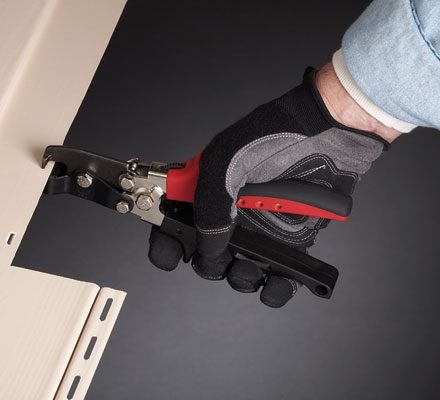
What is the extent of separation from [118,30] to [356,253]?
85 centimetres

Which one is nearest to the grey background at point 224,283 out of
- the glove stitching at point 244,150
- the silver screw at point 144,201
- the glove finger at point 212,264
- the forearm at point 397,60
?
the glove finger at point 212,264

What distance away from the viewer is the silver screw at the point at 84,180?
4.06 feet

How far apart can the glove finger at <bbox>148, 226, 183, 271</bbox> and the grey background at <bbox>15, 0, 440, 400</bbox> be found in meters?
0.63


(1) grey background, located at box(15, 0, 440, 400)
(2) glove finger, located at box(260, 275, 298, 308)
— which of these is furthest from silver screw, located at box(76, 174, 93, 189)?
(1) grey background, located at box(15, 0, 440, 400)

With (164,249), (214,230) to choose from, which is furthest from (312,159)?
(164,249)

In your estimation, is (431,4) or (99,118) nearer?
(431,4)

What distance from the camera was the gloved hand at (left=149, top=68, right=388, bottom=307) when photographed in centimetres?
114

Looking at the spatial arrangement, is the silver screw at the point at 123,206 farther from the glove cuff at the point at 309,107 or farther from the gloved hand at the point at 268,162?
the glove cuff at the point at 309,107

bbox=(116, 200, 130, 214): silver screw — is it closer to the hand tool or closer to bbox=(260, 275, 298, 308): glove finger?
the hand tool

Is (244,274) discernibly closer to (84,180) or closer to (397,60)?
(84,180)

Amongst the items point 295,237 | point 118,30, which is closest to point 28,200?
point 295,237

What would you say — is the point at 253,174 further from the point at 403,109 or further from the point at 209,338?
the point at 209,338

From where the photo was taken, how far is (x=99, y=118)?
205cm

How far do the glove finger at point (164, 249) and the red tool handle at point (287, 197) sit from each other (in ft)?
0.36
